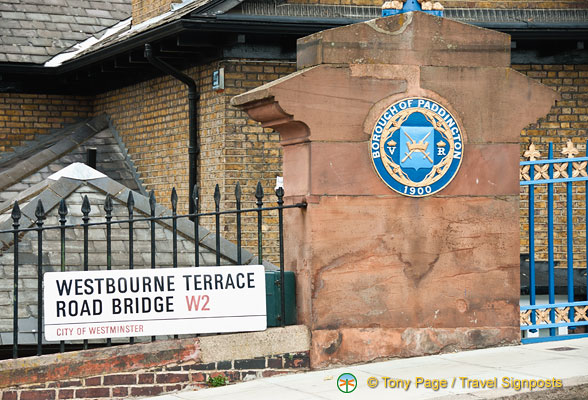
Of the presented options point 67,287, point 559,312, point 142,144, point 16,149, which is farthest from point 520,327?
point 16,149

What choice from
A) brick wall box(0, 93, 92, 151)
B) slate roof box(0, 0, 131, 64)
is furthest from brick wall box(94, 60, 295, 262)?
brick wall box(0, 93, 92, 151)

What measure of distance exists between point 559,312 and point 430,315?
1256mm

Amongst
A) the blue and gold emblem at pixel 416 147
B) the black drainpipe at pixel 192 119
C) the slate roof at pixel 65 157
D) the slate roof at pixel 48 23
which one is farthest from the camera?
the slate roof at pixel 48 23

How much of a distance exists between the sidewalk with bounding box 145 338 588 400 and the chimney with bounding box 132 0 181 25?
893 cm

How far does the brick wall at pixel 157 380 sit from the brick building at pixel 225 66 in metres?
5.86

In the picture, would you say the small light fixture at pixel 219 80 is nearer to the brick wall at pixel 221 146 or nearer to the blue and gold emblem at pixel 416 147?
the brick wall at pixel 221 146

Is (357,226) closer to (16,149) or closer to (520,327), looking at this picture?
(520,327)

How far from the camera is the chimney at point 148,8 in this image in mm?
15125

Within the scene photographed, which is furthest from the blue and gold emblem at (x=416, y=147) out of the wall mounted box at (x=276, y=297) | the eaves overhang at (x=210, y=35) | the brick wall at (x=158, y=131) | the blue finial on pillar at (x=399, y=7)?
the brick wall at (x=158, y=131)

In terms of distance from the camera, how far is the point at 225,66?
13156mm

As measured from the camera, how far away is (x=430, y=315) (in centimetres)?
761

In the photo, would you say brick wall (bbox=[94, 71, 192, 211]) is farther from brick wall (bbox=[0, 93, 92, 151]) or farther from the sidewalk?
the sidewalk

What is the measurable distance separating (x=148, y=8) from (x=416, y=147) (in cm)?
920

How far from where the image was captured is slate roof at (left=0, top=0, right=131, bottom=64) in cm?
1662
